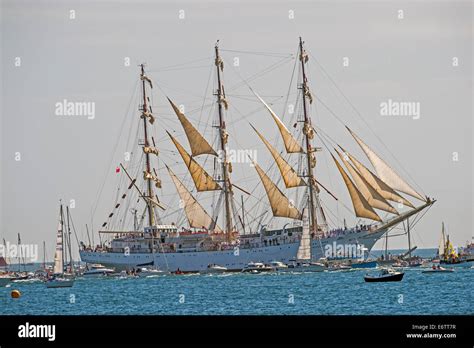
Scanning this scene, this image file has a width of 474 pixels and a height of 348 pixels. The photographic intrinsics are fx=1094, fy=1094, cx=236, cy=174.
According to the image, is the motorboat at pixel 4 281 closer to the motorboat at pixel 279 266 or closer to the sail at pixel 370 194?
the motorboat at pixel 279 266

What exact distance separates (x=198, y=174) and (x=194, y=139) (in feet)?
14.7

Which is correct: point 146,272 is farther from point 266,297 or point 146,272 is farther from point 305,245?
point 266,297

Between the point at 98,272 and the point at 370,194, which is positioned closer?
the point at 370,194

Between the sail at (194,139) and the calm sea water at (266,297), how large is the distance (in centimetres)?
1959

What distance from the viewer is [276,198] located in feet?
356

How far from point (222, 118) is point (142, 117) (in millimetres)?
9248

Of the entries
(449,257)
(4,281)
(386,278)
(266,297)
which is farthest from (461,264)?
(266,297)

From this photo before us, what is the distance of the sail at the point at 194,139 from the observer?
110500 millimetres

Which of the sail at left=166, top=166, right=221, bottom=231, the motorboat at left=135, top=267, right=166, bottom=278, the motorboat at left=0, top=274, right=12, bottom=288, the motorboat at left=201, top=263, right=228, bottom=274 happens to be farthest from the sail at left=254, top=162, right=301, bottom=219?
the motorboat at left=0, top=274, right=12, bottom=288

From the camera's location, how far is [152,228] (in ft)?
399

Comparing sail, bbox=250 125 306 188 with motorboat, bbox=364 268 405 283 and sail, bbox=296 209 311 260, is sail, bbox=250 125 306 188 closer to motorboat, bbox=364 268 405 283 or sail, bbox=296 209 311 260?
sail, bbox=296 209 311 260

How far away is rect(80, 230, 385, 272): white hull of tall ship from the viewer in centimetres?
11231
